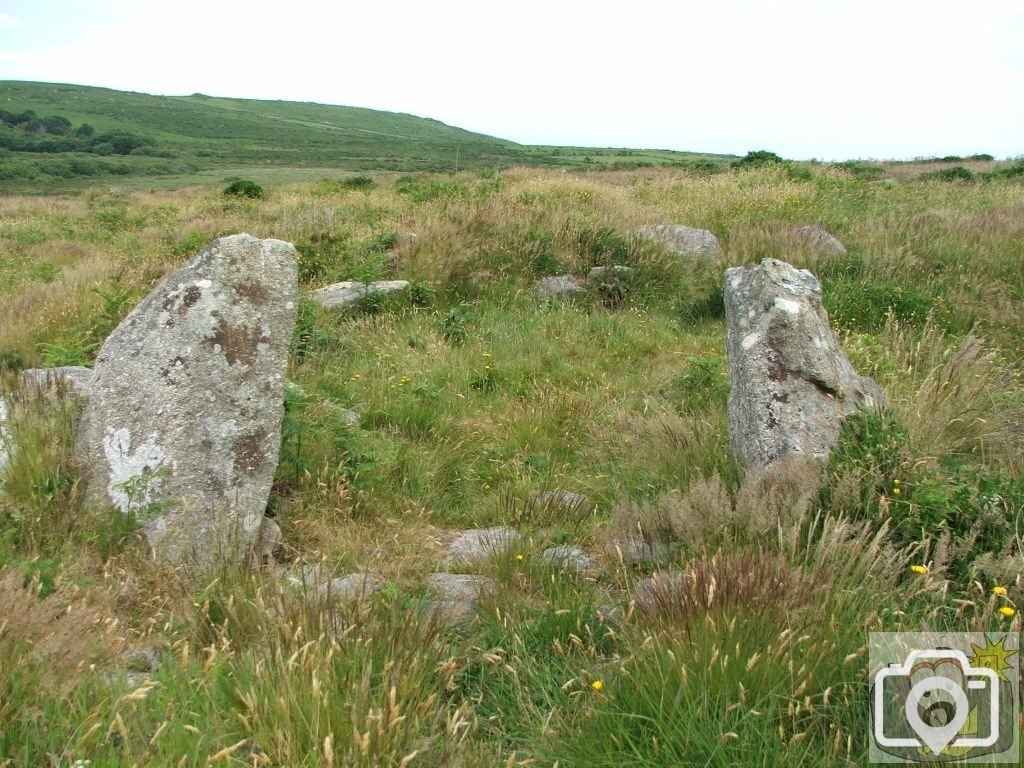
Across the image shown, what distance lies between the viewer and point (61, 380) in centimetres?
457

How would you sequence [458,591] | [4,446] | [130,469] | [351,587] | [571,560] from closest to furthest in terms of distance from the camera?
[351,587], [458,591], [571,560], [130,469], [4,446]

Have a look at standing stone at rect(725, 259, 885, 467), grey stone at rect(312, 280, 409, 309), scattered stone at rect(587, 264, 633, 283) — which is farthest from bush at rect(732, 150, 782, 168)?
standing stone at rect(725, 259, 885, 467)

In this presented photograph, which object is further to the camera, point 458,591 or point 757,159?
point 757,159

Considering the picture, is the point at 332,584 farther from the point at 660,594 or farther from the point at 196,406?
the point at 196,406

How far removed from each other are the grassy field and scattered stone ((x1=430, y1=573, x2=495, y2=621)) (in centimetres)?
9

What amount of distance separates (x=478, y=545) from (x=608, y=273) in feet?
21.7

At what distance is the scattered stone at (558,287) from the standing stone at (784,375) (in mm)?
4767

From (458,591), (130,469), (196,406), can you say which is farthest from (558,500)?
(130,469)

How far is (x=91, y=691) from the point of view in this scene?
85.8 inches

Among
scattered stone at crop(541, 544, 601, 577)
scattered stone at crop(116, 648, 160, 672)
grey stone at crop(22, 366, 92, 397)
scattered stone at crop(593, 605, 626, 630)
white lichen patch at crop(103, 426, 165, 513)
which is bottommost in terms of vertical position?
scattered stone at crop(116, 648, 160, 672)

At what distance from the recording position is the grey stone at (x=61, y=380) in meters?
4.49

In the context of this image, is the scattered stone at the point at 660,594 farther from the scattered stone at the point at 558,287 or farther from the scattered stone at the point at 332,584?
the scattered stone at the point at 558,287

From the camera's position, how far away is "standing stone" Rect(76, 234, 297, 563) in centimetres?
377

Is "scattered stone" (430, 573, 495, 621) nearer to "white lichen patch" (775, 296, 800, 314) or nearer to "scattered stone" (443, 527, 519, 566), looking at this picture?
"scattered stone" (443, 527, 519, 566)
